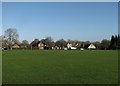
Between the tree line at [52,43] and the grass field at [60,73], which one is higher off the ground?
the tree line at [52,43]

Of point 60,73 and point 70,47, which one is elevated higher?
point 70,47

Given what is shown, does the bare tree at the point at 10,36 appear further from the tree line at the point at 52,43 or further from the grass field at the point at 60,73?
the grass field at the point at 60,73

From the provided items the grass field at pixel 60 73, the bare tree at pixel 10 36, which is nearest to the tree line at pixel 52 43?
the bare tree at pixel 10 36

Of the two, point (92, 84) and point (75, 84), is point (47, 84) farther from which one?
point (92, 84)

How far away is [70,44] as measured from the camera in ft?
440

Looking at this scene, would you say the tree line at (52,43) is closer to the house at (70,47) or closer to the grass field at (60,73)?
the house at (70,47)

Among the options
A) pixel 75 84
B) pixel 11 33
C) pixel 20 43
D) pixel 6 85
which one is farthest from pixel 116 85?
pixel 20 43

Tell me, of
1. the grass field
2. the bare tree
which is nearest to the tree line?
the bare tree

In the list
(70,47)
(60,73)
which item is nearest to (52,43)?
(70,47)

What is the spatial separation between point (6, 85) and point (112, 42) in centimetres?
9683

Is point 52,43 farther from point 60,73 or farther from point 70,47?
point 60,73

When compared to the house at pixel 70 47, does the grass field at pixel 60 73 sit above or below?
below

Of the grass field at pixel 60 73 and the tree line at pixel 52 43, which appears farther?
the tree line at pixel 52 43

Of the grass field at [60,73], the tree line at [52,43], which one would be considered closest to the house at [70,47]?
the tree line at [52,43]
